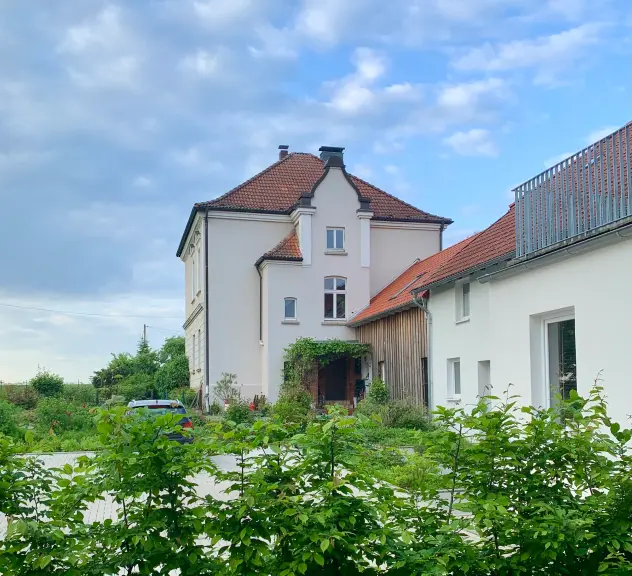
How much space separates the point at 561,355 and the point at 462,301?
1003 centimetres

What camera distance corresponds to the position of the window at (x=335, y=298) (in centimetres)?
3531

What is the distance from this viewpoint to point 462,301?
880 inches

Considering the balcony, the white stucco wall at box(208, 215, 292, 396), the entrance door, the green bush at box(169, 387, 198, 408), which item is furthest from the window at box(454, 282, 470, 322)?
the green bush at box(169, 387, 198, 408)

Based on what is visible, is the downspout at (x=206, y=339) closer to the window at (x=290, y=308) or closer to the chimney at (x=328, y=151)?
the window at (x=290, y=308)

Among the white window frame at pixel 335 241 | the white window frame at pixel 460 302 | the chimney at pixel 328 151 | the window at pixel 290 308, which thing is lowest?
the white window frame at pixel 460 302

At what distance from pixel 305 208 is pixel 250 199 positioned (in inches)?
127

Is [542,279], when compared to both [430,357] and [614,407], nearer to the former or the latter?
[614,407]

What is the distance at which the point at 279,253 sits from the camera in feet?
114

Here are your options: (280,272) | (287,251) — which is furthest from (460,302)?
(287,251)

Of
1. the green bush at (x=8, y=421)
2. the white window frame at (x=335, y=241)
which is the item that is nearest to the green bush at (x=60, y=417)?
the green bush at (x=8, y=421)

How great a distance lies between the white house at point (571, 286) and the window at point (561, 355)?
0.02 m

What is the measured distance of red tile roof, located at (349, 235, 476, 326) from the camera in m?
28.8

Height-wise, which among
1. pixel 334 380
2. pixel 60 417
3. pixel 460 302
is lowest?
pixel 60 417

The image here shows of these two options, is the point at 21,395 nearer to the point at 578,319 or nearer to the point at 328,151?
the point at 328,151
